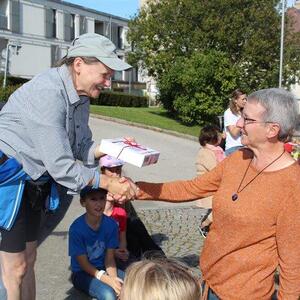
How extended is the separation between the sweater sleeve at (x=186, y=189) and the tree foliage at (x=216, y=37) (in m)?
21.0

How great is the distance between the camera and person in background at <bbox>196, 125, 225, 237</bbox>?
6816mm

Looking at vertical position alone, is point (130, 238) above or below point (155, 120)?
above

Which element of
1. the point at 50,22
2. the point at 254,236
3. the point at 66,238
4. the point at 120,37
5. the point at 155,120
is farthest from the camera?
the point at 120,37

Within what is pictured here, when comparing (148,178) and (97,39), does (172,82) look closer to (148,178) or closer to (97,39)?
(148,178)

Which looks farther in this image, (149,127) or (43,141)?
(149,127)

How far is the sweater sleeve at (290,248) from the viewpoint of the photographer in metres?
2.74

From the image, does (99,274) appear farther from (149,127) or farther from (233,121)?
(149,127)

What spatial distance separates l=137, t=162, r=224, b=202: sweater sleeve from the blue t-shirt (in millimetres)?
1188

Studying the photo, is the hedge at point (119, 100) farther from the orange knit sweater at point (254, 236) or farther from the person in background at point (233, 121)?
the orange knit sweater at point (254, 236)

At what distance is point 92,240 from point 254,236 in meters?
2.04

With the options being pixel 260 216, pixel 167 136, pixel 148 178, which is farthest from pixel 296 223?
pixel 167 136

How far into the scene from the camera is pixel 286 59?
27469mm

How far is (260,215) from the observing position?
2.84m

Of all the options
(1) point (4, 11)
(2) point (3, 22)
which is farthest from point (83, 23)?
(2) point (3, 22)
